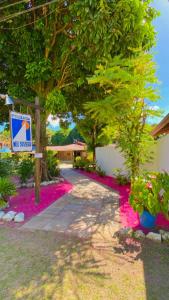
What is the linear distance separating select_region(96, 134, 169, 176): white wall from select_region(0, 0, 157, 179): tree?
3267 millimetres

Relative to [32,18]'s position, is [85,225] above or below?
below

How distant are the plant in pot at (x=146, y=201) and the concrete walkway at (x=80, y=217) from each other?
75 centimetres

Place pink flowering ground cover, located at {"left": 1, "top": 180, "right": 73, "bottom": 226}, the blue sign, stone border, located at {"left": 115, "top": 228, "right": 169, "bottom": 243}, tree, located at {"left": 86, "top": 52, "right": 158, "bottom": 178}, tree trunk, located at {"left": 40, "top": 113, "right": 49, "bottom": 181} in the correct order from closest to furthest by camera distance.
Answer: stone border, located at {"left": 115, "top": 228, "right": 169, "bottom": 243}, the blue sign, pink flowering ground cover, located at {"left": 1, "top": 180, "right": 73, "bottom": 226}, tree, located at {"left": 86, "top": 52, "right": 158, "bottom": 178}, tree trunk, located at {"left": 40, "top": 113, "right": 49, "bottom": 181}

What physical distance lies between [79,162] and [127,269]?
1699 centimetres

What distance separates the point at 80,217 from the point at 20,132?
293 centimetres

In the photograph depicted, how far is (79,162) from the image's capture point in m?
20.2

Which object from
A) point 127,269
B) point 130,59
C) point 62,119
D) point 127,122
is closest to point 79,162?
point 62,119

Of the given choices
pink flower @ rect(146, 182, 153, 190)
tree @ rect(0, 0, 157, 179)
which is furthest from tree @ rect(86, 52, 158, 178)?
pink flower @ rect(146, 182, 153, 190)

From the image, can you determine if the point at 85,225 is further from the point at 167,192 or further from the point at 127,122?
the point at 127,122

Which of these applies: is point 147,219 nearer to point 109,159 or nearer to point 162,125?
point 162,125

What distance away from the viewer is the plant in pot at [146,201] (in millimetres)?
4321

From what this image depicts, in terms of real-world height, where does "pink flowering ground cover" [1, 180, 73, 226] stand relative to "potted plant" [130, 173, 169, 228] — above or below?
below

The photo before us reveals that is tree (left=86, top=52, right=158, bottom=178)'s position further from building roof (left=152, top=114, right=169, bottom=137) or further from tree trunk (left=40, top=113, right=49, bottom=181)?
tree trunk (left=40, top=113, right=49, bottom=181)

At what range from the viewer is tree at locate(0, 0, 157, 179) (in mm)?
5789
